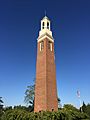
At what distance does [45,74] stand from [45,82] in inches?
49.1

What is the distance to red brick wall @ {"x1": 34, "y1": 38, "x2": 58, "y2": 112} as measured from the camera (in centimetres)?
2573

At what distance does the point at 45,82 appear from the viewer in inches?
1043

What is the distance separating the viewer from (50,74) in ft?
91.6

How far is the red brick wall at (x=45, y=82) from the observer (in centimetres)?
2573

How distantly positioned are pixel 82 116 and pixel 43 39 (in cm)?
1445

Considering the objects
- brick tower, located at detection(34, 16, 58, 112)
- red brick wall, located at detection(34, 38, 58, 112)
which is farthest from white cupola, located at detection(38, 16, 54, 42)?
red brick wall, located at detection(34, 38, 58, 112)

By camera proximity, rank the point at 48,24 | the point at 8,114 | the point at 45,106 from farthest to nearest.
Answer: the point at 48,24 < the point at 45,106 < the point at 8,114

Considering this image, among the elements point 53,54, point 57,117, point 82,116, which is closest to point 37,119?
point 57,117

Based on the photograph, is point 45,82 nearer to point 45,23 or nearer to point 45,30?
point 45,30

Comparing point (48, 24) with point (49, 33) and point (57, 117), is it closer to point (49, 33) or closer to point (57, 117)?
point (49, 33)

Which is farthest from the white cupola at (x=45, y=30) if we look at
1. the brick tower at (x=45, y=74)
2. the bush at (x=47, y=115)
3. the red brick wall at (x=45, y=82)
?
the bush at (x=47, y=115)

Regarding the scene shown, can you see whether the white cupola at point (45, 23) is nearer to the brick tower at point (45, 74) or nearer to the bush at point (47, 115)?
the brick tower at point (45, 74)

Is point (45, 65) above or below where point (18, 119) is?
above

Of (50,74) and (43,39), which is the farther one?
(43,39)
